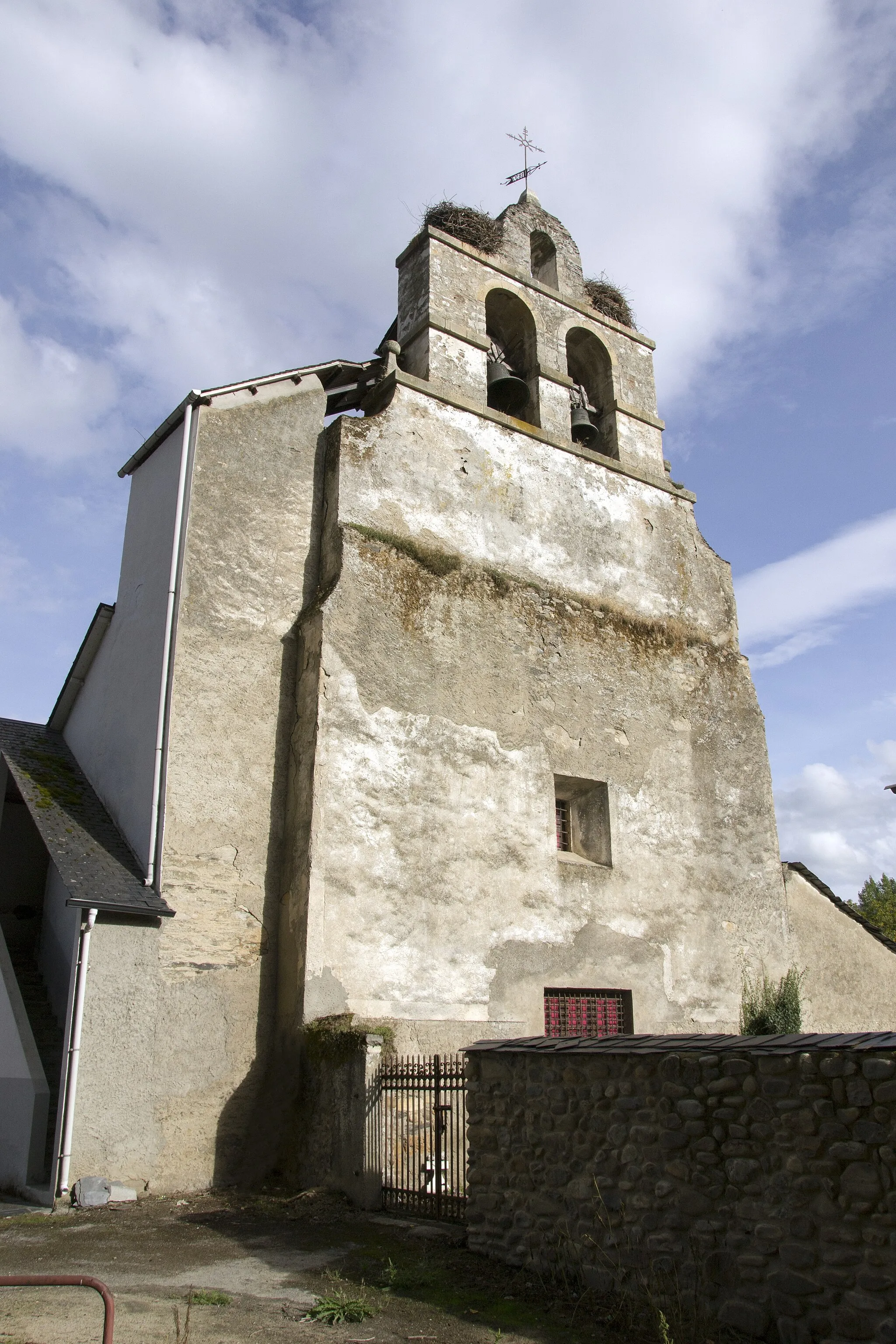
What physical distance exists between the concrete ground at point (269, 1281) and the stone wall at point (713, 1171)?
39cm

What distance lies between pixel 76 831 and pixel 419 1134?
5005mm

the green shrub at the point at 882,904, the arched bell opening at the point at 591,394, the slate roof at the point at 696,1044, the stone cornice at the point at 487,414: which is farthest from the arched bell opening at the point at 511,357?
the green shrub at the point at 882,904

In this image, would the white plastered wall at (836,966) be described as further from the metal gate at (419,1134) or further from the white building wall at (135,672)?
the white building wall at (135,672)

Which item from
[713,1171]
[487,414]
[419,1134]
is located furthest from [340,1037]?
[487,414]

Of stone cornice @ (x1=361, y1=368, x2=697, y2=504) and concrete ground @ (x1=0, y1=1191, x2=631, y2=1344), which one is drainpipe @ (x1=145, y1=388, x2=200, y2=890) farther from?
concrete ground @ (x1=0, y1=1191, x2=631, y2=1344)

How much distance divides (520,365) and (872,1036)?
12897 mm

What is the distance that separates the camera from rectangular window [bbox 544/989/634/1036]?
11.7 m

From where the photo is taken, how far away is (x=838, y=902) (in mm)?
14953

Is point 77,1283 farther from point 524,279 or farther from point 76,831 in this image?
point 524,279

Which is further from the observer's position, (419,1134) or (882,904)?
(882,904)

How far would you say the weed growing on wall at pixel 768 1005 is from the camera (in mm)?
13070

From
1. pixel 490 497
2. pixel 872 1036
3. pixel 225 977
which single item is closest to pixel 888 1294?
pixel 872 1036

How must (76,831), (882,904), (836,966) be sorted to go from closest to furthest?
(76,831)
(836,966)
(882,904)

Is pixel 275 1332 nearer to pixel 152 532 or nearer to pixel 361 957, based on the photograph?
pixel 361 957
